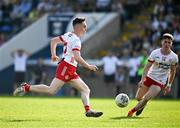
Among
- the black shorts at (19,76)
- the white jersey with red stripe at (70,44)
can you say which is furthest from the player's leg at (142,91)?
the black shorts at (19,76)

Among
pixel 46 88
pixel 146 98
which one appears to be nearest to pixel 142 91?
pixel 146 98

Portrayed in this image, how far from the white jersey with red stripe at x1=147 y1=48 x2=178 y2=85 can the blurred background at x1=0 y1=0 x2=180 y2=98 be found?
1493 cm

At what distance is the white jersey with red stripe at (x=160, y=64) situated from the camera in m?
18.6

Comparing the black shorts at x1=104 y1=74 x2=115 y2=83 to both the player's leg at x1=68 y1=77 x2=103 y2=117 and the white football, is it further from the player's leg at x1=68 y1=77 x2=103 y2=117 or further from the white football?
the player's leg at x1=68 y1=77 x2=103 y2=117

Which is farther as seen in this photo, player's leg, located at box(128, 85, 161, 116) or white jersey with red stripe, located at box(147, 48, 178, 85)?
→ white jersey with red stripe, located at box(147, 48, 178, 85)

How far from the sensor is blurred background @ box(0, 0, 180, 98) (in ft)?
116

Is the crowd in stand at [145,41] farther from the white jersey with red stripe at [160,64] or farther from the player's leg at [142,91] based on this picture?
the white jersey with red stripe at [160,64]

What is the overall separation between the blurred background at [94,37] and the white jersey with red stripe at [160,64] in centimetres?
1493

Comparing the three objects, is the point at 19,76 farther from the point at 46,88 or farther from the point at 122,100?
the point at 46,88

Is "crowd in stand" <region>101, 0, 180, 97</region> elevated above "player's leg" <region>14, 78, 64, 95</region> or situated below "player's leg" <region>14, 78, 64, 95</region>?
above

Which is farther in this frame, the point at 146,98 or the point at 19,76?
the point at 19,76

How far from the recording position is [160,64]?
18.7 metres

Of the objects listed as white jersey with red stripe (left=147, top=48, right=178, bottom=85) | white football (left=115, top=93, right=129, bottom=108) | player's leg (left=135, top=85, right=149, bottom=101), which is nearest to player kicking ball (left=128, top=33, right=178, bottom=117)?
white jersey with red stripe (left=147, top=48, right=178, bottom=85)

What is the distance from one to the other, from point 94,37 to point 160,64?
20.3 meters
